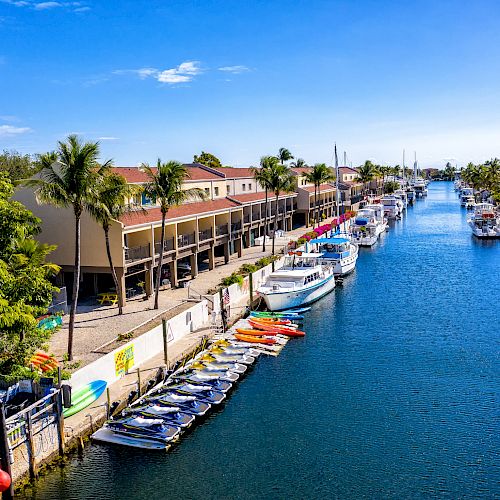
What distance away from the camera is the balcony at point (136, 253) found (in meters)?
42.0

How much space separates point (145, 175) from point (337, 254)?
24822 mm

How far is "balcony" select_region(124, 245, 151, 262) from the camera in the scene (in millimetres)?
41969

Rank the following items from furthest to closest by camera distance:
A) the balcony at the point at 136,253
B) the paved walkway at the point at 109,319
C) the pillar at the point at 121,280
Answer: the balcony at the point at 136,253, the pillar at the point at 121,280, the paved walkway at the point at 109,319

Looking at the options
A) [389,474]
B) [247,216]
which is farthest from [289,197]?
[389,474]

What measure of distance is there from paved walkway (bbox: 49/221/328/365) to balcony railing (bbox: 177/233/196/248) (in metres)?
3.72

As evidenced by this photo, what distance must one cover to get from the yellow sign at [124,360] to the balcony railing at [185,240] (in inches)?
779

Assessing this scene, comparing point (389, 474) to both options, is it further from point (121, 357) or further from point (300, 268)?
point (300, 268)

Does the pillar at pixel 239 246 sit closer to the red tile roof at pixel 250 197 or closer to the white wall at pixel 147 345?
the red tile roof at pixel 250 197

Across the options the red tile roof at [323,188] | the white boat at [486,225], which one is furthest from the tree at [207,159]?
the white boat at [486,225]

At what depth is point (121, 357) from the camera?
1189 inches

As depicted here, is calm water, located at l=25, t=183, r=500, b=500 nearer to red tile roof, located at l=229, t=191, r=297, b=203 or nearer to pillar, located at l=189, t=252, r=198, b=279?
pillar, located at l=189, t=252, r=198, b=279

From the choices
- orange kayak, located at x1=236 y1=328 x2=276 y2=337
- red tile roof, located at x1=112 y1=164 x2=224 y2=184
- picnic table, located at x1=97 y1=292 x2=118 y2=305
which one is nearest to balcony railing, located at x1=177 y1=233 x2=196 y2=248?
red tile roof, located at x1=112 y1=164 x2=224 y2=184

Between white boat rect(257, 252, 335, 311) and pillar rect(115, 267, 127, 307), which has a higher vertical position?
pillar rect(115, 267, 127, 307)

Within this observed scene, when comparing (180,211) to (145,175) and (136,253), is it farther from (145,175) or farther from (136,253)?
(136,253)
